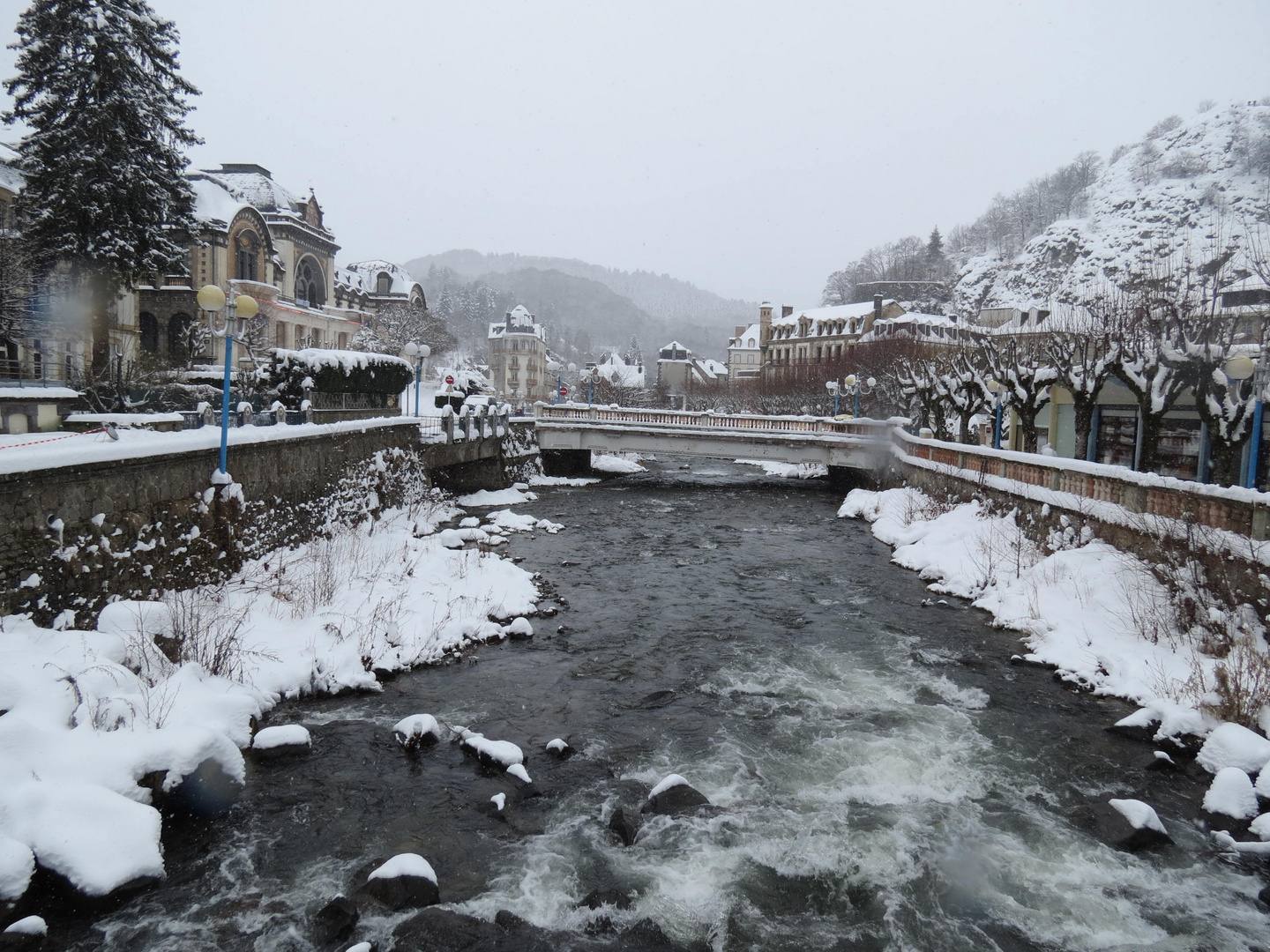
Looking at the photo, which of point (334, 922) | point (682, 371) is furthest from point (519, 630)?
point (682, 371)

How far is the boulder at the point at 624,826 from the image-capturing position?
26.1 feet

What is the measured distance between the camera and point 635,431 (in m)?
39.1

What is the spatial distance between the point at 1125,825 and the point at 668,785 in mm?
4678

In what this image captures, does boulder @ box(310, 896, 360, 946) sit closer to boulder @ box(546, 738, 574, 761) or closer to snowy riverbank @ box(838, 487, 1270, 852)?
boulder @ box(546, 738, 574, 761)

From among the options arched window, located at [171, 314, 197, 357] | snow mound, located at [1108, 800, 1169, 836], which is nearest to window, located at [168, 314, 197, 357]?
arched window, located at [171, 314, 197, 357]

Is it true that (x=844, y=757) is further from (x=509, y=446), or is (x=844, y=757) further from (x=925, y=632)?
(x=509, y=446)

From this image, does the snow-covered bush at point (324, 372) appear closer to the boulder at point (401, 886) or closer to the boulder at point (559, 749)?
the boulder at point (559, 749)

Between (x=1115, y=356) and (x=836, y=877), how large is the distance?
1710 cm

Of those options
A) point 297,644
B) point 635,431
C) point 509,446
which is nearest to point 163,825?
point 297,644

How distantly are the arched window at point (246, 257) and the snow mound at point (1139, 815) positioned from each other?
160 ft

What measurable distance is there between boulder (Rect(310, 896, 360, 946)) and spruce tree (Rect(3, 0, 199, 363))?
2802 cm

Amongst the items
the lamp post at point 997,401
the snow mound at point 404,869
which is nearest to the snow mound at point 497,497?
the lamp post at point 997,401

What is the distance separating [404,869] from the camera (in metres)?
7.00

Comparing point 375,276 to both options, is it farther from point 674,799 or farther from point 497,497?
point 674,799
